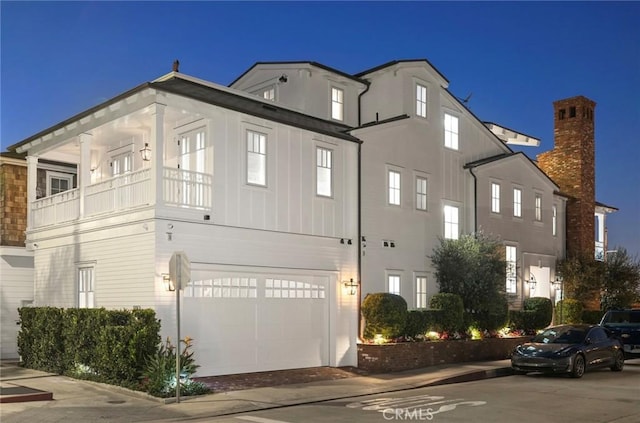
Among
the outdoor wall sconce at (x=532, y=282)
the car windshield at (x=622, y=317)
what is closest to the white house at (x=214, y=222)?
the outdoor wall sconce at (x=532, y=282)

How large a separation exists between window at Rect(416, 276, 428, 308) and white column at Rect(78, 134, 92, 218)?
10708mm

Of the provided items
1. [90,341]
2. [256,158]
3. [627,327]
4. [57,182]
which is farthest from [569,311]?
[57,182]

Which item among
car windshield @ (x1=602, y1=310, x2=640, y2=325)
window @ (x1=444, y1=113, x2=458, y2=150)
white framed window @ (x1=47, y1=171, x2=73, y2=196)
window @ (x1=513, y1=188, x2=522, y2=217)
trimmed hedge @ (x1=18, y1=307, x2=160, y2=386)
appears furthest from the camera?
window @ (x1=513, y1=188, x2=522, y2=217)

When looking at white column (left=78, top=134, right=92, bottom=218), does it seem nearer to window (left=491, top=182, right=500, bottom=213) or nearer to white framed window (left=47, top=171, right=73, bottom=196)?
white framed window (left=47, top=171, right=73, bottom=196)

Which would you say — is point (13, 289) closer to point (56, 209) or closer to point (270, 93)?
point (56, 209)

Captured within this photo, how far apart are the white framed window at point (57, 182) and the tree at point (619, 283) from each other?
22.0 metres

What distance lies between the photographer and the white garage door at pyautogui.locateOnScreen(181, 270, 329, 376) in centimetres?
1603

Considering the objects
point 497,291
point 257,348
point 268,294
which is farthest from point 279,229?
point 497,291

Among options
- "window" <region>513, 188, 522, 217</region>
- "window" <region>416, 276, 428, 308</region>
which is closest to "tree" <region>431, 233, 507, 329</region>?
"window" <region>416, 276, 428, 308</region>

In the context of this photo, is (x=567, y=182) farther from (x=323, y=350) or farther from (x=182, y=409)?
(x=182, y=409)

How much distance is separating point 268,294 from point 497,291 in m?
8.94

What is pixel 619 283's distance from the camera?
29344mm

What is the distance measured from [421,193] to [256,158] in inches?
287

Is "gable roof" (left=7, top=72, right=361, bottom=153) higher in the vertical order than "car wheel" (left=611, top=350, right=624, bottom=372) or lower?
higher
